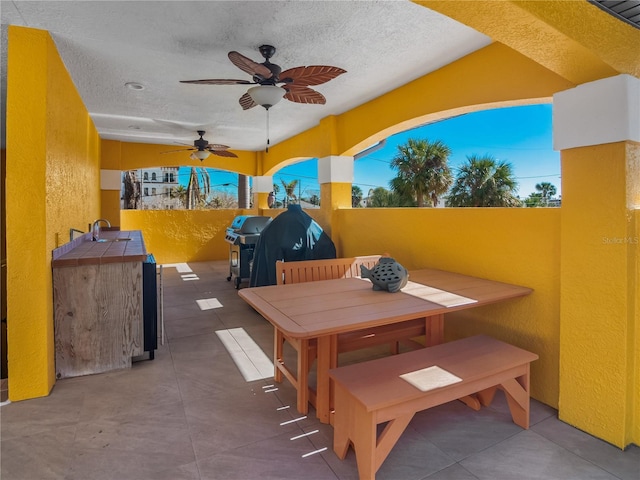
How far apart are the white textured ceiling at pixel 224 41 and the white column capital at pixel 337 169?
0.84 metres

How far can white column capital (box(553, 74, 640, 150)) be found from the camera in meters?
2.05

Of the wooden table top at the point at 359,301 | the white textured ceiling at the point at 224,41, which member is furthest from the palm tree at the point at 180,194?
the wooden table top at the point at 359,301

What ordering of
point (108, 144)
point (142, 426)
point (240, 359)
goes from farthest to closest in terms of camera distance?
1. point (108, 144)
2. point (240, 359)
3. point (142, 426)

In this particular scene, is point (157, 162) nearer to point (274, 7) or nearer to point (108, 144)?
point (108, 144)

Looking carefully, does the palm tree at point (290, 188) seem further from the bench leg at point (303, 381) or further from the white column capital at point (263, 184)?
the bench leg at point (303, 381)

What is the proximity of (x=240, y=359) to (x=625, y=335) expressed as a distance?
2.86 meters

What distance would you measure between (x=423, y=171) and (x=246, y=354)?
39.8 ft

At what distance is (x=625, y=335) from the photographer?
2068mm

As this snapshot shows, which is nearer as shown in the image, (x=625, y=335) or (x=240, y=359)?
(x=625, y=335)

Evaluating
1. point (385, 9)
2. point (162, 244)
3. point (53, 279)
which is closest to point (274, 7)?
point (385, 9)

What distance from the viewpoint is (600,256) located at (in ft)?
7.13

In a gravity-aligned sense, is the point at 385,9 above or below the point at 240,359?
above

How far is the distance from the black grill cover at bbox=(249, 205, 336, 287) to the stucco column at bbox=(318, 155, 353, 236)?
88 cm

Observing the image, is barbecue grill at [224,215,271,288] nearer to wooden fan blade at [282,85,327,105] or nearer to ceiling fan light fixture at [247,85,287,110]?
wooden fan blade at [282,85,327,105]
